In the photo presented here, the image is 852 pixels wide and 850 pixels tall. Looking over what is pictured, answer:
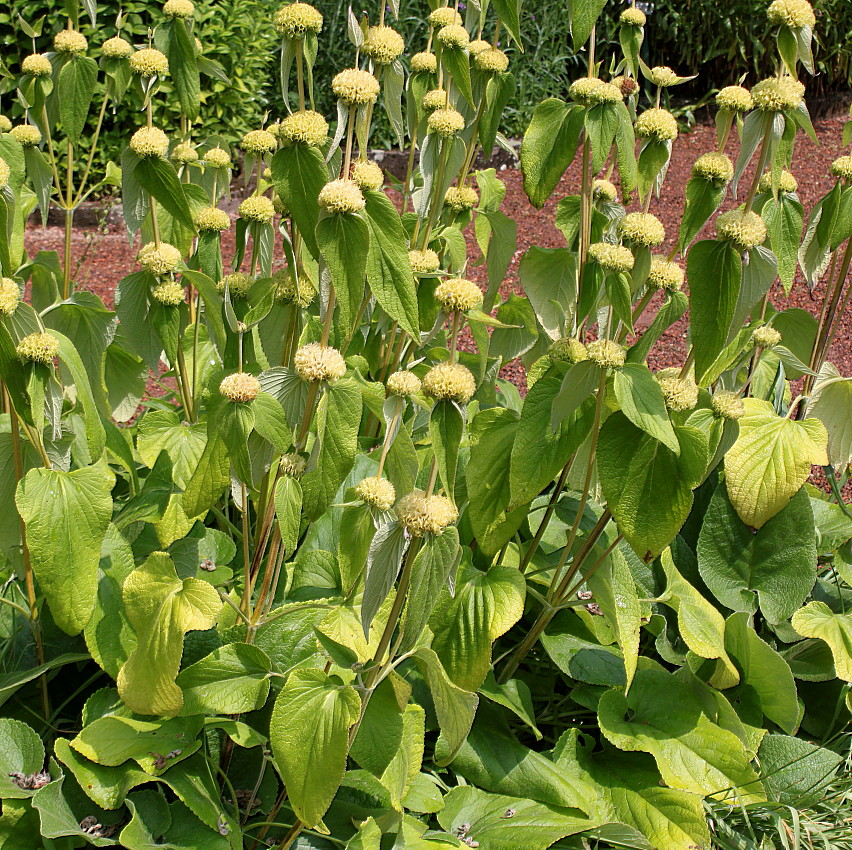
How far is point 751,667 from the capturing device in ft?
6.24

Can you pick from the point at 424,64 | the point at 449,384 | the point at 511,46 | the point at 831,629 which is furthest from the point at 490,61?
the point at 511,46

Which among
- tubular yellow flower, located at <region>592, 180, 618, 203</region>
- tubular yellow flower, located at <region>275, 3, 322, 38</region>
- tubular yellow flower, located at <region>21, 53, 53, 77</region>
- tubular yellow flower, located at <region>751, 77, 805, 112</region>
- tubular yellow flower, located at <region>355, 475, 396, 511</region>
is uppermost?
tubular yellow flower, located at <region>275, 3, 322, 38</region>

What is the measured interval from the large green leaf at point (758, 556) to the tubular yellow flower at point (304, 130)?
1289 mm

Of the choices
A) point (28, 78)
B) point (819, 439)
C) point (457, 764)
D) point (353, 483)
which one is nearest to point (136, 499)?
point (353, 483)

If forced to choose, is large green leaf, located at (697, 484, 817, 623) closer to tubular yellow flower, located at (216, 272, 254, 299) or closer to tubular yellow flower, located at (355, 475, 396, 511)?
tubular yellow flower, located at (355, 475, 396, 511)

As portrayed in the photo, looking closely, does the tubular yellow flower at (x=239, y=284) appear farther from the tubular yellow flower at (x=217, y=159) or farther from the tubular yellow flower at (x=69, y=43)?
the tubular yellow flower at (x=69, y=43)

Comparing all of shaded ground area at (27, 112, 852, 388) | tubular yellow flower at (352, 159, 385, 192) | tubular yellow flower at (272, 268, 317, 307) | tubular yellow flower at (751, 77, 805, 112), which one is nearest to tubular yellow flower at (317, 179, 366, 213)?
tubular yellow flower at (352, 159, 385, 192)

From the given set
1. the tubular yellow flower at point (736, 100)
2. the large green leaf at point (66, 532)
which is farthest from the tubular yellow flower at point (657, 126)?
the large green leaf at point (66, 532)

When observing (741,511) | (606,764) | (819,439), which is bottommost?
(606,764)

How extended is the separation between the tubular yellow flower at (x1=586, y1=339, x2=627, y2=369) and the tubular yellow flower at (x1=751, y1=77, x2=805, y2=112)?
0.47 metres

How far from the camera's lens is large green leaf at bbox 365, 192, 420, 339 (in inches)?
48.4

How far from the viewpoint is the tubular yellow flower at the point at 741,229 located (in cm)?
138

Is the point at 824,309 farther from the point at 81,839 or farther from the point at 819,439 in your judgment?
the point at 81,839

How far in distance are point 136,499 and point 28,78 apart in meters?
0.96
